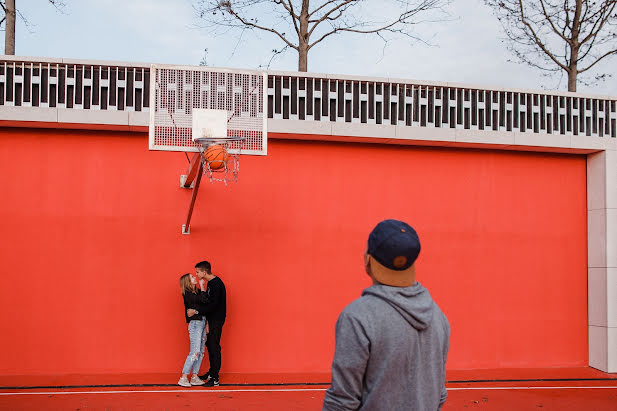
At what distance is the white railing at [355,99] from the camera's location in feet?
29.9

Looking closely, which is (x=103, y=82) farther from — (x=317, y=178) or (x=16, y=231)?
(x=317, y=178)

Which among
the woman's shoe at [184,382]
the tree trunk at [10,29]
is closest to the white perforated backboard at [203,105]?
the woman's shoe at [184,382]

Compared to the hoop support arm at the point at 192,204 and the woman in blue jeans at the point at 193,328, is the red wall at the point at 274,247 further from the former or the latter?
the woman in blue jeans at the point at 193,328

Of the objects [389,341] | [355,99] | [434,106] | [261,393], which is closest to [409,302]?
[389,341]

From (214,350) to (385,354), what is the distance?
6.63 metres

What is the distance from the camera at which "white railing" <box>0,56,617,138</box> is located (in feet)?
29.9

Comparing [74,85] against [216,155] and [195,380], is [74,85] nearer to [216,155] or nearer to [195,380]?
[216,155]

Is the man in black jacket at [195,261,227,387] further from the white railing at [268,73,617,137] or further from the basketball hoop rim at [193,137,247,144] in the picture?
the white railing at [268,73,617,137]

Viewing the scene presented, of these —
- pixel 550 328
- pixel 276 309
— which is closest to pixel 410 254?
pixel 276 309

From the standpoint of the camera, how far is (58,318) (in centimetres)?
915

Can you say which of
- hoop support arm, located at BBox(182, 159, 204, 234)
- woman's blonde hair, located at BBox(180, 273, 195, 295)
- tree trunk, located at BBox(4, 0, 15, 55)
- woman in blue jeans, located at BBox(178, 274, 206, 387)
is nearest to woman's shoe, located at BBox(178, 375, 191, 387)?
woman in blue jeans, located at BBox(178, 274, 206, 387)

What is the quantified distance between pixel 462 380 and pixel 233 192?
176 inches

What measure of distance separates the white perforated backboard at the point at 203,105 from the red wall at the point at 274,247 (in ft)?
6.83

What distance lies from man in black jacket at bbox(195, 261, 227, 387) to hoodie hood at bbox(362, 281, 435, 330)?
6.36 metres
